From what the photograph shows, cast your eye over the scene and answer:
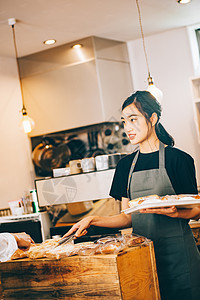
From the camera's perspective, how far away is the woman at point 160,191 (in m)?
1.90

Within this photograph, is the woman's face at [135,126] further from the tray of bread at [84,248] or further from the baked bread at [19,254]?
the baked bread at [19,254]

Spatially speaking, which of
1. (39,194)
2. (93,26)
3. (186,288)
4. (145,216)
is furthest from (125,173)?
(93,26)

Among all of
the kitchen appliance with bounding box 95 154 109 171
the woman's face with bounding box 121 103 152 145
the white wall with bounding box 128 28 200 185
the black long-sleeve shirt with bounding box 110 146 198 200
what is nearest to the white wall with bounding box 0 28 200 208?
the white wall with bounding box 128 28 200 185

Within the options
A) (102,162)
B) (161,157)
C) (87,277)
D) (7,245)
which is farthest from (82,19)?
→ (87,277)

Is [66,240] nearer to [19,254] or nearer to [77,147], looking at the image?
[19,254]

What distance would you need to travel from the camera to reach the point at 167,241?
6.44ft

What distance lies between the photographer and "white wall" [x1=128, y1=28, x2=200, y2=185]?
471 cm

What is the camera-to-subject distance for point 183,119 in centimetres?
476

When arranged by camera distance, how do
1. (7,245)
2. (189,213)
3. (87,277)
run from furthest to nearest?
(189,213) → (7,245) → (87,277)

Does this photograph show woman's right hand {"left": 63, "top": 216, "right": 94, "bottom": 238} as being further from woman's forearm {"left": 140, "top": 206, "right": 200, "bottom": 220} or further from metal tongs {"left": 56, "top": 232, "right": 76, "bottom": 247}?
woman's forearm {"left": 140, "top": 206, "right": 200, "bottom": 220}

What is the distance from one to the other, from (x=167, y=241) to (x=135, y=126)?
1.91 ft

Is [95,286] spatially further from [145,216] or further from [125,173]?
[125,173]

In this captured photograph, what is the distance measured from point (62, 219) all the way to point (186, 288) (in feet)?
7.65

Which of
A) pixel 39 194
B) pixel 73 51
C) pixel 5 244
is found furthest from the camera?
pixel 73 51
